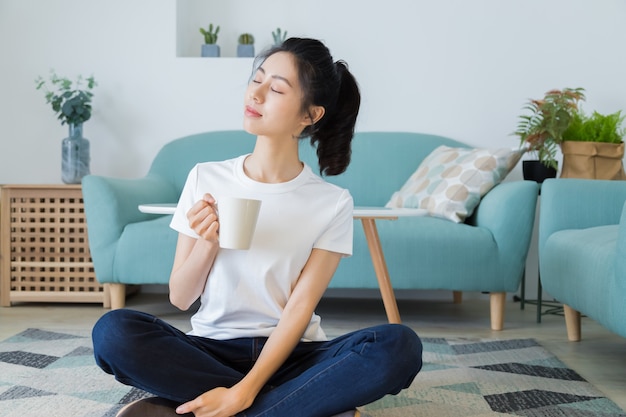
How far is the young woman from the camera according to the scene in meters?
1.40

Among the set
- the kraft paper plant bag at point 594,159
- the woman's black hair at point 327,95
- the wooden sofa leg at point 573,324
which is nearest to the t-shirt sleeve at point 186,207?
the woman's black hair at point 327,95

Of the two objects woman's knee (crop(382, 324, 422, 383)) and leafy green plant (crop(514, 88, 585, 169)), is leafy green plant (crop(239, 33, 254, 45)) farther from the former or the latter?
woman's knee (crop(382, 324, 422, 383))

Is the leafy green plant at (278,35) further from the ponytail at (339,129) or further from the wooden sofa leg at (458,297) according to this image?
the ponytail at (339,129)

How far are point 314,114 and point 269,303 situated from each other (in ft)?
1.22

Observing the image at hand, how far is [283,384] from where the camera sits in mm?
1454

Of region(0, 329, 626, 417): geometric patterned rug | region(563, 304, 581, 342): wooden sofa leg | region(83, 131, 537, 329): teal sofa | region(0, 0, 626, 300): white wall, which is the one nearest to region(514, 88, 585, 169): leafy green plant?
region(83, 131, 537, 329): teal sofa

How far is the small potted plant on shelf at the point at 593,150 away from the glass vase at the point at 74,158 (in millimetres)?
2037

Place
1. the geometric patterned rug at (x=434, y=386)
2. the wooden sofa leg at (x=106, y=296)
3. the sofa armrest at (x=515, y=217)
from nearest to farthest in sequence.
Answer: the geometric patterned rug at (x=434, y=386)
the sofa armrest at (x=515, y=217)
the wooden sofa leg at (x=106, y=296)

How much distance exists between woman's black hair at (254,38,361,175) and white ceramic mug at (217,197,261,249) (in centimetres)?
33

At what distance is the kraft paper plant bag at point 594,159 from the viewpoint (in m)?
3.31

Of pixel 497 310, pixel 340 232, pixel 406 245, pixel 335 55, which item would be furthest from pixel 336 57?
pixel 340 232

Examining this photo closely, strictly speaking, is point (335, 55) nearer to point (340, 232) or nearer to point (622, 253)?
point (622, 253)

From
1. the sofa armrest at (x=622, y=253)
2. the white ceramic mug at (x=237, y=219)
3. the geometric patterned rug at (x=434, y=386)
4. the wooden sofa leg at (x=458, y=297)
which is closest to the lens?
the white ceramic mug at (x=237, y=219)

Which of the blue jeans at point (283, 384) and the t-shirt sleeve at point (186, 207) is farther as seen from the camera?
the t-shirt sleeve at point (186, 207)
